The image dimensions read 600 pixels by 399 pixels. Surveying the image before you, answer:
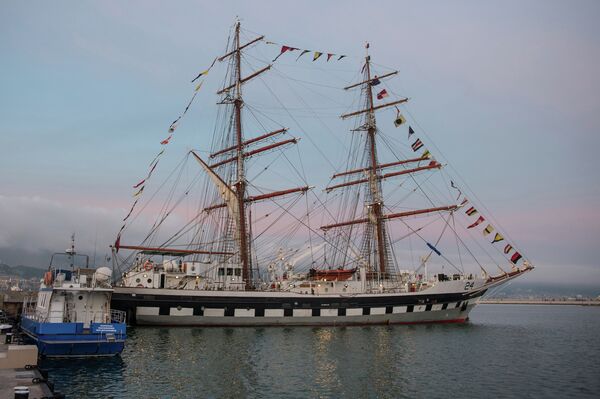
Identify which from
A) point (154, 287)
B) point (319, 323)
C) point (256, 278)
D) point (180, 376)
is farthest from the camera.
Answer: point (256, 278)

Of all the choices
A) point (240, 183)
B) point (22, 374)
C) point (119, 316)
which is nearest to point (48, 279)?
point (119, 316)

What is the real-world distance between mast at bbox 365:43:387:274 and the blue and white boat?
33301 millimetres

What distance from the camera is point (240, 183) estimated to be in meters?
51.0

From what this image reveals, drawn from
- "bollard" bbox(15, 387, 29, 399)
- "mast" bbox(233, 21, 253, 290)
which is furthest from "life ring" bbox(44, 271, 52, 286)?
"mast" bbox(233, 21, 253, 290)

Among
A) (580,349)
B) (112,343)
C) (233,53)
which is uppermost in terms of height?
(233,53)

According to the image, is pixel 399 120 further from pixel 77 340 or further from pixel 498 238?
pixel 77 340

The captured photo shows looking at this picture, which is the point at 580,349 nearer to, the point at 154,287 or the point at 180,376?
the point at 180,376

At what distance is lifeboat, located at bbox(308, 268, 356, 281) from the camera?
162ft

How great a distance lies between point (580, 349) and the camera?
112 feet

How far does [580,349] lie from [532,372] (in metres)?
12.9

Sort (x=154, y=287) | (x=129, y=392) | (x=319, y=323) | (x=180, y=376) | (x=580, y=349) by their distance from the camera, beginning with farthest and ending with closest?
1. (x=319, y=323)
2. (x=154, y=287)
3. (x=580, y=349)
4. (x=180, y=376)
5. (x=129, y=392)

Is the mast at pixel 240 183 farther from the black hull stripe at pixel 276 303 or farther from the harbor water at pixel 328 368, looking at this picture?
the harbor water at pixel 328 368

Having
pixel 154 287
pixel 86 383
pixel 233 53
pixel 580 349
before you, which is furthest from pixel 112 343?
pixel 233 53

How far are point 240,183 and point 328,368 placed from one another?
97.7ft
